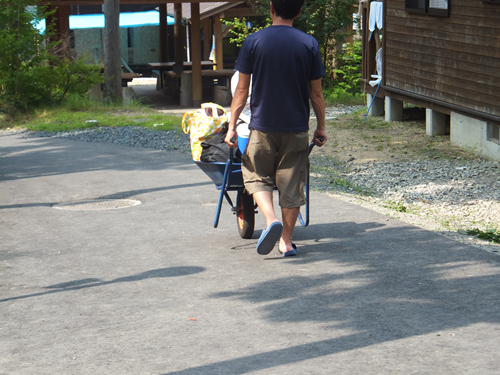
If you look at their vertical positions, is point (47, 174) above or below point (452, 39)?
below

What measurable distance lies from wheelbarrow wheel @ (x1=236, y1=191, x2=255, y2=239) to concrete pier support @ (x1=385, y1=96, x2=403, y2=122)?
8971 mm

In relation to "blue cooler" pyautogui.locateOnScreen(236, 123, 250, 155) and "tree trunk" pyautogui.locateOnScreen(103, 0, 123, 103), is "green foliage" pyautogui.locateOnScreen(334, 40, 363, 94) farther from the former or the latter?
"blue cooler" pyautogui.locateOnScreen(236, 123, 250, 155)

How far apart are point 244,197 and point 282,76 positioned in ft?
4.07

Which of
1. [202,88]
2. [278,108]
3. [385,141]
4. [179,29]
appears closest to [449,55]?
[385,141]

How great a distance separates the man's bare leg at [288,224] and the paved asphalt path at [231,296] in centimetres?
11

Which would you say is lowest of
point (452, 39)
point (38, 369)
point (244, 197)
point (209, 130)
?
point (38, 369)

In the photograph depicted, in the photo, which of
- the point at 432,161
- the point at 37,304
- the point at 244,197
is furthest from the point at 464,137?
the point at 37,304

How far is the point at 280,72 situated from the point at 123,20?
27.1m

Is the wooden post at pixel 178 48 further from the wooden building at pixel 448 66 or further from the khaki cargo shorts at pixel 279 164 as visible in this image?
the khaki cargo shorts at pixel 279 164

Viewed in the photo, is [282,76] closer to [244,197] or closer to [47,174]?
[244,197]

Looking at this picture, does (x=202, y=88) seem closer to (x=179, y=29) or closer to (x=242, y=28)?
(x=242, y=28)

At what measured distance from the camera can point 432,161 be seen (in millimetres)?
10000

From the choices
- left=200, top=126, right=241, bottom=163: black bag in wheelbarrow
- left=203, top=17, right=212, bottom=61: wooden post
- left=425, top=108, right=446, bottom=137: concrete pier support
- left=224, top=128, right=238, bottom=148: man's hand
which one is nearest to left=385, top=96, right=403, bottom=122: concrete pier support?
left=425, top=108, right=446, bottom=137: concrete pier support

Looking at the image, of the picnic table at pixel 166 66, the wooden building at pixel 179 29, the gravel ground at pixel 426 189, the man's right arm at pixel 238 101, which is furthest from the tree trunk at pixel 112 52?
the man's right arm at pixel 238 101
